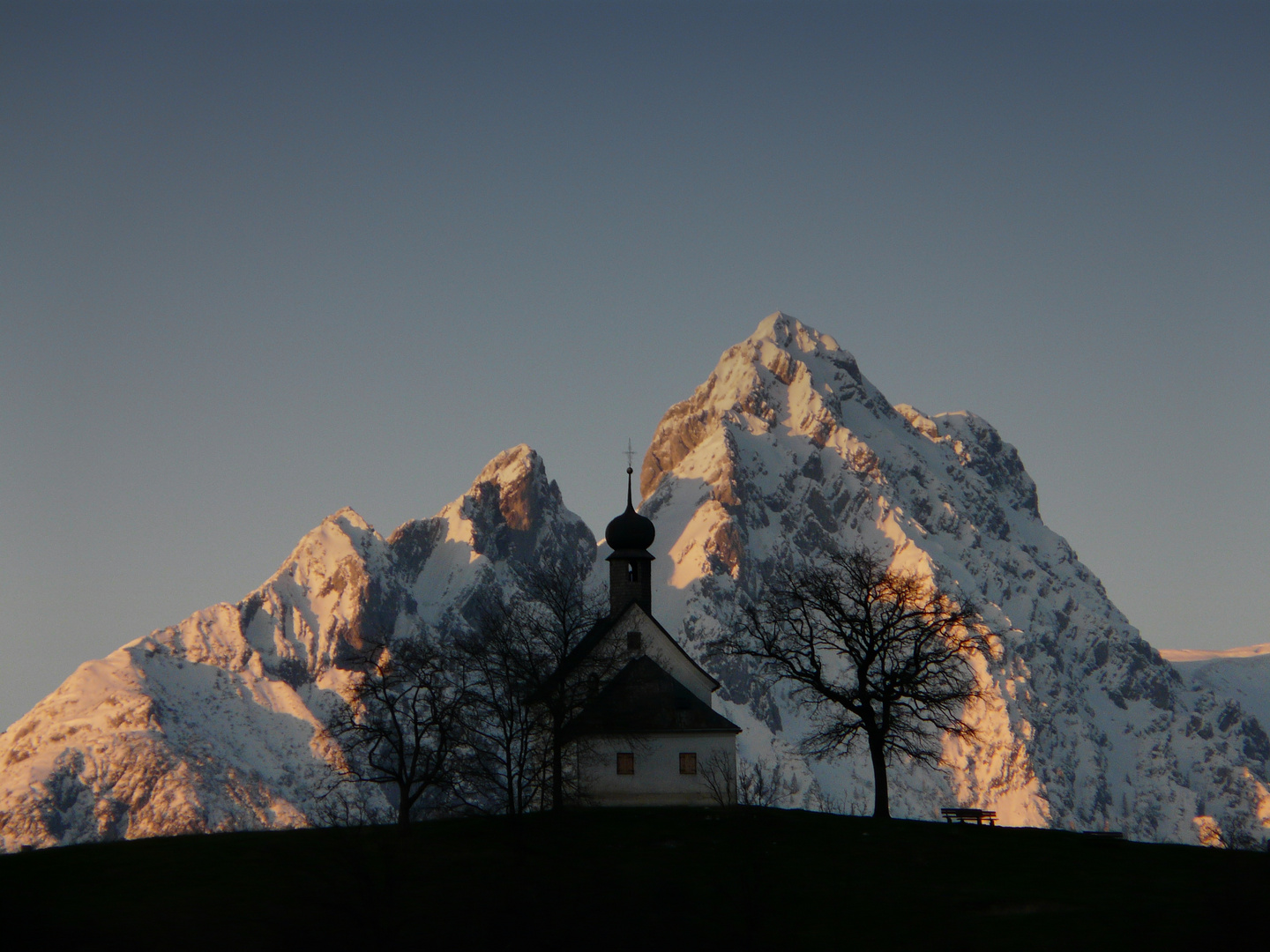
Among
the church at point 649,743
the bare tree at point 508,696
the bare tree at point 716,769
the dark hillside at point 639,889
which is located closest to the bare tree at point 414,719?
the bare tree at point 508,696

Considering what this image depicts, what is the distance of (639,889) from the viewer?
32.6 meters

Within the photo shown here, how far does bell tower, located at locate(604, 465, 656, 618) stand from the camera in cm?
7462

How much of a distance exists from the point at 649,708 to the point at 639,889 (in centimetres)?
3171

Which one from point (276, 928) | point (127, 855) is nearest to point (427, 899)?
point (276, 928)

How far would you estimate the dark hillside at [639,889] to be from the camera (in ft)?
93.4

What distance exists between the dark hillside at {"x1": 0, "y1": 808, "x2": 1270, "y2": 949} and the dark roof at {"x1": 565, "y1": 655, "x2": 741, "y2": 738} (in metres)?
14.4

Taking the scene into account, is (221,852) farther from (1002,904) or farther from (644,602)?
(644,602)

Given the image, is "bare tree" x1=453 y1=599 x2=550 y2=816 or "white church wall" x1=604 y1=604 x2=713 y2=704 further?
"white church wall" x1=604 y1=604 x2=713 y2=704

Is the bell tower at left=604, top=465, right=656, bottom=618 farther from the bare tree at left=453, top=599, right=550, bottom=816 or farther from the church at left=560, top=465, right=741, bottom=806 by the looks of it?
the bare tree at left=453, top=599, right=550, bottom=816

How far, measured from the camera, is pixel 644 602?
74.8 metres

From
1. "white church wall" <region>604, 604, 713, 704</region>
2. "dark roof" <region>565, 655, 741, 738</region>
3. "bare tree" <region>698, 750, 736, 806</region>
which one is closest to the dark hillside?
"dark roof" <region>565, 655, 741, 738</region>

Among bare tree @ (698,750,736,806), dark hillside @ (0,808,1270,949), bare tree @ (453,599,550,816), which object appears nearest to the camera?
dark hillside @ (0,808,1270,949)

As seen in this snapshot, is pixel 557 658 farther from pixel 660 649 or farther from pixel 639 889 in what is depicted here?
pixel 639 889

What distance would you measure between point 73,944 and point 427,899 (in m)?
8.44
